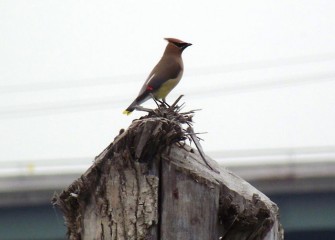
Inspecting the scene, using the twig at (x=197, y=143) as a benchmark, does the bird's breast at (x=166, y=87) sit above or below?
above

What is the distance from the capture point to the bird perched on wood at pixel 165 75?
7562 millimetres

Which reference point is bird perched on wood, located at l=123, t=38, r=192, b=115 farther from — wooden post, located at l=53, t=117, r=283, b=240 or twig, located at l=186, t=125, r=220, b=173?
wooden post, located at l=53, t=117, r=283, b=240

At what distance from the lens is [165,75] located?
7.93 metres

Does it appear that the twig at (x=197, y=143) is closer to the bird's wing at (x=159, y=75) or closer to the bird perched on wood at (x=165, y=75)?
the bird perched on wood at (x=165, y=75)

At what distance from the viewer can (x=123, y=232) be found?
486 centimetres

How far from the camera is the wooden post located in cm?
487

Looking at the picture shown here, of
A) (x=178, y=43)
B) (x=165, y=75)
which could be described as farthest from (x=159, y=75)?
(x=178, y=43)

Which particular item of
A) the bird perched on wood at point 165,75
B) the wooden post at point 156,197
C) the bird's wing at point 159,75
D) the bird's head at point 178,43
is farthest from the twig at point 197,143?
the bird's head at point 178,43

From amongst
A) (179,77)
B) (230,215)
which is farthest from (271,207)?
(179,77)

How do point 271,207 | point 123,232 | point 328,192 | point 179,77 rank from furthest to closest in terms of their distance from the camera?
1. point 328,192
2. point 179,77
3. point 271,207
4. point 123,232

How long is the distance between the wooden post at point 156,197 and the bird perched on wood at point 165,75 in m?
2.20

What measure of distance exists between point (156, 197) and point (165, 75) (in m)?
3.13

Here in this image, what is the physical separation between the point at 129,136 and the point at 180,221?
1.43ft

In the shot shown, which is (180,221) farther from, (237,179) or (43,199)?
(43,199)
